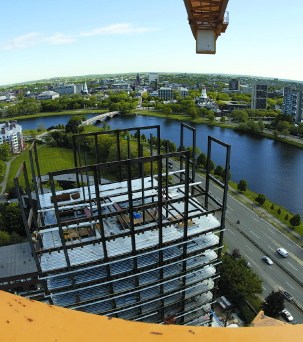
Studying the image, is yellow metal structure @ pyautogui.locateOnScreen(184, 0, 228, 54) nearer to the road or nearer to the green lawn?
the road

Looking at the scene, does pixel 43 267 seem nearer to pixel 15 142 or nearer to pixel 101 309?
pixel 101 309

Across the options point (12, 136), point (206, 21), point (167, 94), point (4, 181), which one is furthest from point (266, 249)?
point (167, 94)

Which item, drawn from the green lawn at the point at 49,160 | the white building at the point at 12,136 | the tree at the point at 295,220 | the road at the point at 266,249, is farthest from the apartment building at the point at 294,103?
the white building at the point at 12,136

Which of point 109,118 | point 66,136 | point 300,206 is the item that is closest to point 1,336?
point 300,206

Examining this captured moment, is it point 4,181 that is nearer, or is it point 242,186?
point 242,186

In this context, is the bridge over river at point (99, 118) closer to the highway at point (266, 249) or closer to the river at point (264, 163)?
the river at point (264, 163)

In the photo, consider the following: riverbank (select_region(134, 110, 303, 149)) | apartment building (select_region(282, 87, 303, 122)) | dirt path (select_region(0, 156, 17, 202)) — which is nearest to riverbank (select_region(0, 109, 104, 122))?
riverbank (select_region(134, 110, 303, 149))

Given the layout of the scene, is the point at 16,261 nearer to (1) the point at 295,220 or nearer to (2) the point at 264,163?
(1) the point at 295,220
